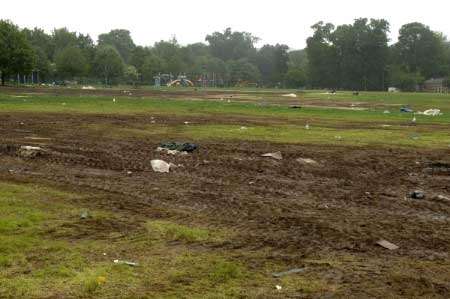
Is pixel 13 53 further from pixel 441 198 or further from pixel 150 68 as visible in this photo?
pixel 441 198

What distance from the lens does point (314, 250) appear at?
8531 mm

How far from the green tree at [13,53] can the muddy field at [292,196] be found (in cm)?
5413

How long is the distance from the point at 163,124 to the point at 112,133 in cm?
464

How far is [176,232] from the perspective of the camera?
9133mm

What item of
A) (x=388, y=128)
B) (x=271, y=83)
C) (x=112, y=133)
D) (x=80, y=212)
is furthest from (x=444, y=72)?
(x=80, y=212)

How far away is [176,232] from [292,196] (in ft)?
12.9

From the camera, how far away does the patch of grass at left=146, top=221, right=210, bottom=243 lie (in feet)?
29.0

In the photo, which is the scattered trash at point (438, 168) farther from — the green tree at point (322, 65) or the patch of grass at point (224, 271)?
the green tree at point (322, 65)

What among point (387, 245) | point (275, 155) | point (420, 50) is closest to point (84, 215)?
point (387, 245)

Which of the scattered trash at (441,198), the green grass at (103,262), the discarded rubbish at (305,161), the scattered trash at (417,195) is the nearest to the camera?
the green grass at (103,262)

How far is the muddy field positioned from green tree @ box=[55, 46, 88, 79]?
3457 inches

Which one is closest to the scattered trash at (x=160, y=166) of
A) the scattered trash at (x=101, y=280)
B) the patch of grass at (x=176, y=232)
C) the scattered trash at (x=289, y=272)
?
the patch of grass at (x=176, y=232)

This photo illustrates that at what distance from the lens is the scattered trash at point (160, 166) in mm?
14739

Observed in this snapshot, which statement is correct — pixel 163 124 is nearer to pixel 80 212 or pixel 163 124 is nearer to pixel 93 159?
pixel 93 159
